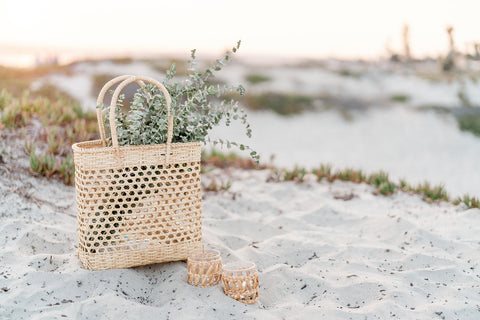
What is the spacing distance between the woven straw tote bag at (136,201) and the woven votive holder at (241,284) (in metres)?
0.58

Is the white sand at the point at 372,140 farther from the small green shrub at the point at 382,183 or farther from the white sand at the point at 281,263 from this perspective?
the white sand at the point at 281,263

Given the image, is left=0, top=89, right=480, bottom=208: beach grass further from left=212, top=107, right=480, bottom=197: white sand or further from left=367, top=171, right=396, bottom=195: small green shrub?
left=212, top=107, right=480, bottom=197: white sand

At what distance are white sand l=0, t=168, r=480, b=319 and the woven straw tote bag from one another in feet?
0.50

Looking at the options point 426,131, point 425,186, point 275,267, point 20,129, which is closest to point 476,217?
point 425,186

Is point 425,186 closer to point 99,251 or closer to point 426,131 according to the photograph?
point 99,251

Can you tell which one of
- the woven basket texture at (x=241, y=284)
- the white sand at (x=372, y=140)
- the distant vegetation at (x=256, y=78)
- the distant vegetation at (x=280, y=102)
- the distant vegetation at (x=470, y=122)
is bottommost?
the white sand at (x=372, y=140)

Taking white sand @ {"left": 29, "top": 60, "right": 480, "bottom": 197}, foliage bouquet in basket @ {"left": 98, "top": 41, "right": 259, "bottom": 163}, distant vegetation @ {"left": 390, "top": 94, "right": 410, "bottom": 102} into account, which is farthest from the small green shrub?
distant vegetation @ {"left": 390, "top": 94, "right": 410, "bottom": 102}

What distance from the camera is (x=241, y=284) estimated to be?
316 cm

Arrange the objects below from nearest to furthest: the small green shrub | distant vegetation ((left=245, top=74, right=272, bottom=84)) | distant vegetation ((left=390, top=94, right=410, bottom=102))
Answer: the small green shrub < distant vegetation ((left=245, top=74, right=272, bottom=84)) < distant vegetation ((left=390, top=94, right=410, bottom=102))

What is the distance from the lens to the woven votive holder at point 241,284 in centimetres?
316

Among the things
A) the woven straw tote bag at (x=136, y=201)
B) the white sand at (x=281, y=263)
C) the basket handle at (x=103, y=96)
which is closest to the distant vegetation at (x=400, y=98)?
the white sand at (x=281, y=263)

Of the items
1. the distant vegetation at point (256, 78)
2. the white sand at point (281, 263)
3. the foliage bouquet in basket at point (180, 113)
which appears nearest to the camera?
the white sand at point (281, 263)

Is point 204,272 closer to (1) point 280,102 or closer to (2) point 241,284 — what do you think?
(2) point 241,284

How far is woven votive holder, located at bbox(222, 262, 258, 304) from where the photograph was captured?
3.16 m
